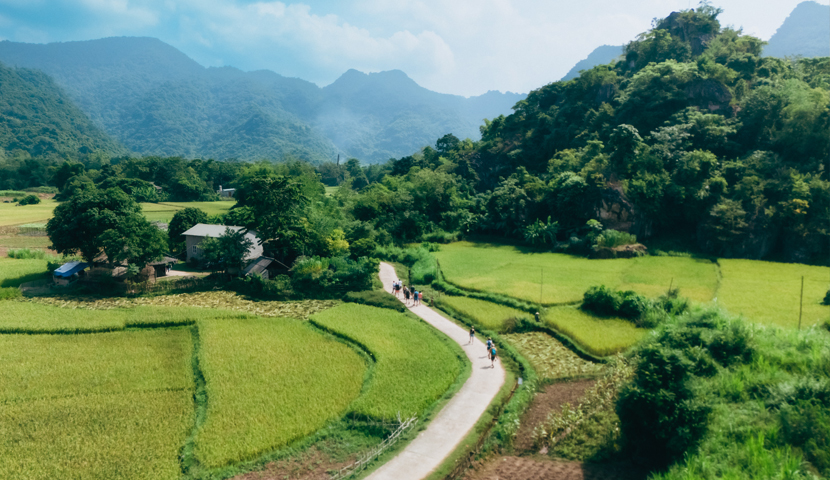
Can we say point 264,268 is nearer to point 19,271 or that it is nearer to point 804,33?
point 19,271

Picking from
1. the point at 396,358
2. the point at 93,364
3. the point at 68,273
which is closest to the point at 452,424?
the point at 396,358

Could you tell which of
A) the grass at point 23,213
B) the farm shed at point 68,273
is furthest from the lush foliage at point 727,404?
the grass at point 23,213

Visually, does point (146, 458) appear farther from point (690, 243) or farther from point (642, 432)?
point (690, 243)

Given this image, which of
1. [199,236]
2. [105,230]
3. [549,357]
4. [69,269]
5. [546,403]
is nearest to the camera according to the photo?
[546,403]

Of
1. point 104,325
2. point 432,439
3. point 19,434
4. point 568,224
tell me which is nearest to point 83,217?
point 104,325

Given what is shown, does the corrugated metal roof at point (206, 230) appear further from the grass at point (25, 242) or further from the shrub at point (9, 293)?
the grass at point (25, 242)

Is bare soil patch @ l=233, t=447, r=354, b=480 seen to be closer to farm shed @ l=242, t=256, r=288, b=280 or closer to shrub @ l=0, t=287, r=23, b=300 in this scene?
farm shed @ l=242, t=256, r=288, b=280
